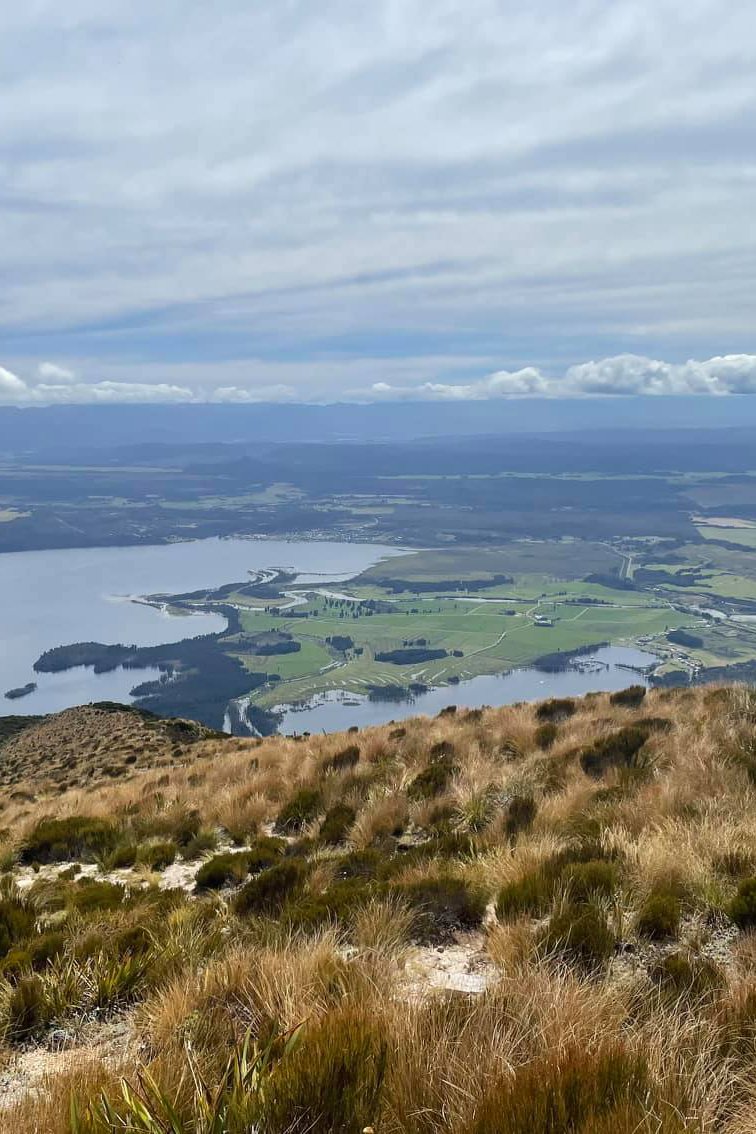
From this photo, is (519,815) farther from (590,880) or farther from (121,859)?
A: (121,859)

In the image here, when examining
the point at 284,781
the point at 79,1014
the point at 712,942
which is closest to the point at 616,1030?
the point at 712,942

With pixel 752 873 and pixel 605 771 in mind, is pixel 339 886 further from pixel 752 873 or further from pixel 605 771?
pixel 605 771

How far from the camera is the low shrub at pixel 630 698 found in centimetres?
1495

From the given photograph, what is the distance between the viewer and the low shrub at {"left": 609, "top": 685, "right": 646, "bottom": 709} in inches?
589

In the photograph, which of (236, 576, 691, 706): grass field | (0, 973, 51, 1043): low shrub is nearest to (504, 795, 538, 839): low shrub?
(0, 973, 51, 1043): low shrub

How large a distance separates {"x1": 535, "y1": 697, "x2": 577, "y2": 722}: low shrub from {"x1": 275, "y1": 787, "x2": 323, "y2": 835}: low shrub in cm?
631

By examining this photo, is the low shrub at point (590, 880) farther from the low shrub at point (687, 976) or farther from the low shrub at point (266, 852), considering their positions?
the low shrub at point (266, 852)

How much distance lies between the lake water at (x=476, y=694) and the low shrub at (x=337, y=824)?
75927mm

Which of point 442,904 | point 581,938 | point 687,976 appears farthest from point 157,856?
point 687,976

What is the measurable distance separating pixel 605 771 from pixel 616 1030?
22.5ft

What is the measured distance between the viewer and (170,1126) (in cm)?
259

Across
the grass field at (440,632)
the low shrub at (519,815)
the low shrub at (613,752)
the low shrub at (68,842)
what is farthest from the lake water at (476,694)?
the low shrub at (519,815)

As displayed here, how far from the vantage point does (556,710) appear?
15156 millimetres

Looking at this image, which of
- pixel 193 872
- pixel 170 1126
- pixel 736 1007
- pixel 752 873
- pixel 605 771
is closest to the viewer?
pixel 170 1126
